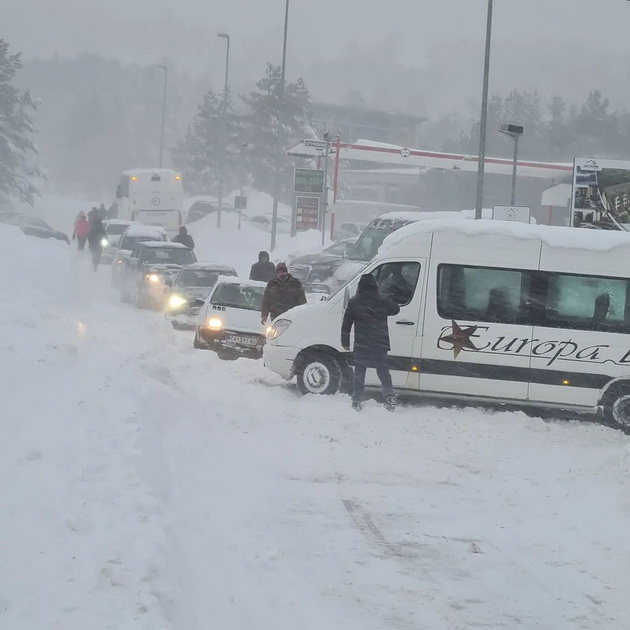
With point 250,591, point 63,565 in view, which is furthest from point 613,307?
point 63,565

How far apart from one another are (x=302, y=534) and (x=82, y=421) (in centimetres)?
263

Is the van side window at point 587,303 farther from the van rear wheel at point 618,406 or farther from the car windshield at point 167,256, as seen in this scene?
the car windshield at point 167,256

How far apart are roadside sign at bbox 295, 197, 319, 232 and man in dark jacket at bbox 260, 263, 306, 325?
23.4 m

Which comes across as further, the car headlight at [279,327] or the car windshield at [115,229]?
the car windshield at [115,229]

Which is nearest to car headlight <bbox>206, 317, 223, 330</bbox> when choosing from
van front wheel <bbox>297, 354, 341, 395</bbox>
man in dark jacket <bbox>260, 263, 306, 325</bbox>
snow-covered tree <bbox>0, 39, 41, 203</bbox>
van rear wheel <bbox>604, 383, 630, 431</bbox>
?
man in dark jacket <bbox>260, 263, 306, 325</bbox>

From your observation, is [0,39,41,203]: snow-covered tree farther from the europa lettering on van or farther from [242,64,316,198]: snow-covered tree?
the europa lettering on van

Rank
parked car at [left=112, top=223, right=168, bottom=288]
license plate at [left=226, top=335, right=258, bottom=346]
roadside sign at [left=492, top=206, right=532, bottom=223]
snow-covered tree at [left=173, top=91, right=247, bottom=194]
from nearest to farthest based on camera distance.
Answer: license plate at [left=226, top=335, right=258, bottom=346]
roadside sign at [left=492, top=206, right=532, bottom=223]
parked car at [left=112, top=223, right=168, bottom=288]
snow-covered tree at [left=173, top=91, right=247, bottom=194]

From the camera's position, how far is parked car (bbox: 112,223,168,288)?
94.3 ft

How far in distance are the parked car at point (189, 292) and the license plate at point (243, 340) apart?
3144 millimetres

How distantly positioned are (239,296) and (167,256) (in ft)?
28.5

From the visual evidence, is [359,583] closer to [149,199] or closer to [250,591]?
[250,591]

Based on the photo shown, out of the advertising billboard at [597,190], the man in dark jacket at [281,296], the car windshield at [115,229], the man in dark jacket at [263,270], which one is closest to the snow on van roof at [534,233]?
the man in dark jacket at [281,296]

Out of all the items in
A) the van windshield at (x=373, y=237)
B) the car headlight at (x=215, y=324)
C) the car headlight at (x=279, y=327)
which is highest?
the van windshield at (x=373, y=237)

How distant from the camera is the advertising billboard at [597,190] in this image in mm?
30859
